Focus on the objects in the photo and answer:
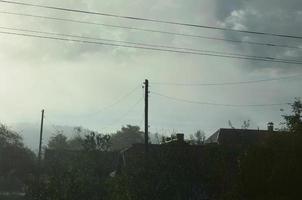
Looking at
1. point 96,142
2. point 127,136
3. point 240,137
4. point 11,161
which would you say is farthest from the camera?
point 127,136

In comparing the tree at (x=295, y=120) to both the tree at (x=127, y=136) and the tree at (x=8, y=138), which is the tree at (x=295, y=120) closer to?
the tree at (x=8, y=138)

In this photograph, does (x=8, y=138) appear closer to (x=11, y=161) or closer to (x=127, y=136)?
(x=11, y=161)

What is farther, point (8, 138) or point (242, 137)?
point (8, 138)

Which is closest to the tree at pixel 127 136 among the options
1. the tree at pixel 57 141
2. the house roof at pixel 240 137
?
the tree at pixel 57 141

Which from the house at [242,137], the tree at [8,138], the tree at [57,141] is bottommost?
the house at [242,137]

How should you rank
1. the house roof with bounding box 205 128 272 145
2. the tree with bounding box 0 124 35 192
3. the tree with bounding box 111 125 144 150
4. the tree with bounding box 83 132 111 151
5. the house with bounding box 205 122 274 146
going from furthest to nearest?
the tree with bounding box 111 125 144 150, the tree with bounding box 0 124 35 192, the tree with bounding box 83 132 111 151, the house roof with bounding box 205 128 272 145, the house with bounding box 205 122 274 146

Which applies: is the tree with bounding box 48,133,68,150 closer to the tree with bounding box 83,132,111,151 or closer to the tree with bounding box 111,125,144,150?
the tree with bounding box 111,125,144,150

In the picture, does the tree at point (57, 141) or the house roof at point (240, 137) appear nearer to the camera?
the house roof at point (240, 137)

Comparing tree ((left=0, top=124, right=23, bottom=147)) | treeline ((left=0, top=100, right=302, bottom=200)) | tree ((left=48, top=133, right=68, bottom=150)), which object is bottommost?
treeline ((left=0, top=100, right=302, bottom=200))

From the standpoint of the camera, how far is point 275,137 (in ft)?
75.0

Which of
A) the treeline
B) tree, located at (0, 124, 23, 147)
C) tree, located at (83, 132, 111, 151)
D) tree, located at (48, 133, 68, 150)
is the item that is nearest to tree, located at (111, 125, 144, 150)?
tree, located at (48, 133, 68, 150)

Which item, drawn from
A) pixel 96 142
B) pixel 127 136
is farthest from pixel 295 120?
pixel 127 136

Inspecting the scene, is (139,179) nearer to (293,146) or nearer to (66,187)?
(66,187)

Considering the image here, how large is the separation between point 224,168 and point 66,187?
23.4 ft
